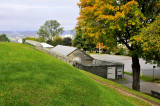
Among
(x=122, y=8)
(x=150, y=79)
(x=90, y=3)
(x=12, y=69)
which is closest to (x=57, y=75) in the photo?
(x=12, y=69)

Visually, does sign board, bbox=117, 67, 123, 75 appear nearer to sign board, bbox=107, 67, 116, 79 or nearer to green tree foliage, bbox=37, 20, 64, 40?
sign board, bbox=107, 67, 116, 79

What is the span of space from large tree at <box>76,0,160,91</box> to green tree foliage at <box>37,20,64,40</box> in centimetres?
8078

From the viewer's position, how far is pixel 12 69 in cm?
684

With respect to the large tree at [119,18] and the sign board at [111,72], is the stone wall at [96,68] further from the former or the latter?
the large tree at [119,18]

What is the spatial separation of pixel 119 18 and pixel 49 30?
284 ft

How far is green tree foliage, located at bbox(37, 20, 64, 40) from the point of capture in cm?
9038

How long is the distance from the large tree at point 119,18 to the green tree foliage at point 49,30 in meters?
80.8

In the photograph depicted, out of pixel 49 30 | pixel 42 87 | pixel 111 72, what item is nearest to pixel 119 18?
pixel 42 87

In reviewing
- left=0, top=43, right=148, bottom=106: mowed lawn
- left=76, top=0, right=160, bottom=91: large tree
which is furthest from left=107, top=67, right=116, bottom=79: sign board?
left=0, top=43, right=148, bottom=106: mowed lawn

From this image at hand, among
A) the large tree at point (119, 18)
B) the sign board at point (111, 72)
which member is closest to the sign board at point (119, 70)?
the sign board at point (111, 72)

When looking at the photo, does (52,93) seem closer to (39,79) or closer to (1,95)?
(39,79)

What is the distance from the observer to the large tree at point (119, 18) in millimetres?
10922

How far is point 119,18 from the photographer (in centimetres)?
1084

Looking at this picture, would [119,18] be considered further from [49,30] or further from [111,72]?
[49,30]
